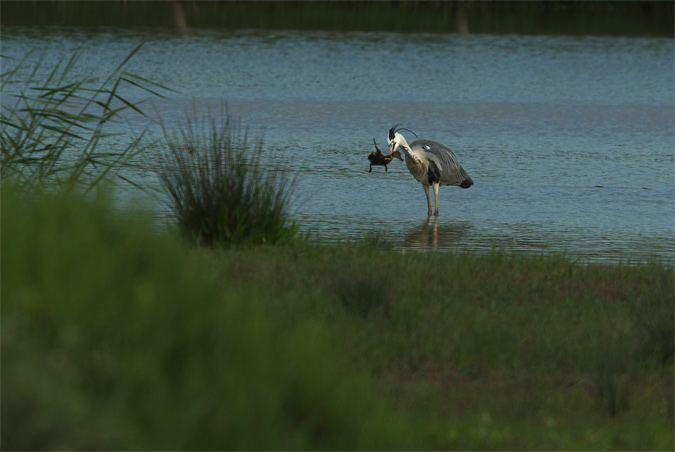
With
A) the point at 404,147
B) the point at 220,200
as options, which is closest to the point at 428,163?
the point at 404,147

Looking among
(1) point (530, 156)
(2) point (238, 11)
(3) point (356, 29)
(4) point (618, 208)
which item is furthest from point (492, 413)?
(2) point (238, 11)

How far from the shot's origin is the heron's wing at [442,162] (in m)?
12.5

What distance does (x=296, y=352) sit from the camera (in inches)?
157

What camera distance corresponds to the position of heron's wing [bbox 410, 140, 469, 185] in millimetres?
12492

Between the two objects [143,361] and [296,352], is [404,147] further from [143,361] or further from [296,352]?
[143,361]

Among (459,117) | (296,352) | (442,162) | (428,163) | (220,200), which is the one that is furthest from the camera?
(459,117)

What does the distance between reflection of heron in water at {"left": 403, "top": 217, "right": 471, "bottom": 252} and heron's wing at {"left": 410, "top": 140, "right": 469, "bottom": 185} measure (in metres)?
0.75

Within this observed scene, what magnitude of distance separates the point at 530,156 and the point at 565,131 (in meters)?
3.33

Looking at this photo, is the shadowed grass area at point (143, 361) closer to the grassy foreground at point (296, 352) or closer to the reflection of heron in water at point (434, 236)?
the grassy foreground at point (296, 352)

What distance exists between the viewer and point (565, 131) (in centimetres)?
1988

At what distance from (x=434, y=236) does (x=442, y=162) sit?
177 cm

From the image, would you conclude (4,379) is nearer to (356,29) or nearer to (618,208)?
(618,208)

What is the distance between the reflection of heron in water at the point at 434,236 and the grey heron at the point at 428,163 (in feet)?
1.90

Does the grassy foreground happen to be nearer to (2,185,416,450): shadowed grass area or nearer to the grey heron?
(2,185,416,450): shadowed grass area
